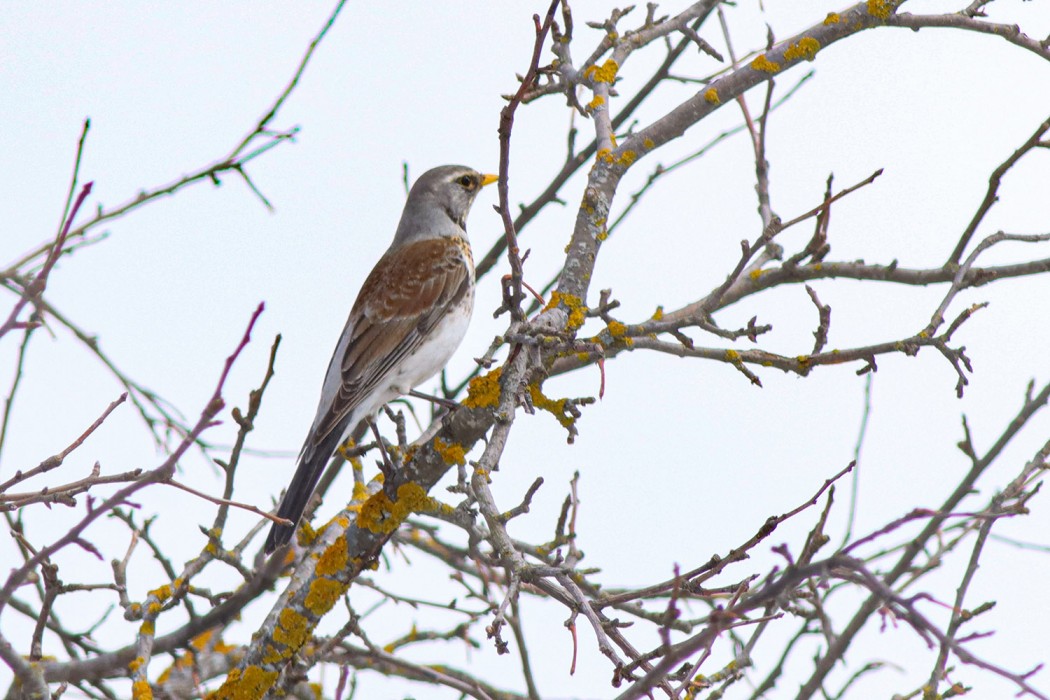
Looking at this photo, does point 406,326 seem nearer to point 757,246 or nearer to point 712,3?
point 712,3

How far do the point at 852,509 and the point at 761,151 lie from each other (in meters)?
→ 1.98

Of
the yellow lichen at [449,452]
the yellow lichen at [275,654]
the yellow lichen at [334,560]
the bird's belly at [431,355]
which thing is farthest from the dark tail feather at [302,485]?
the yellow lichen at [449,452]

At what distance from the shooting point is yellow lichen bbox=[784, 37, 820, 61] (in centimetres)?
488

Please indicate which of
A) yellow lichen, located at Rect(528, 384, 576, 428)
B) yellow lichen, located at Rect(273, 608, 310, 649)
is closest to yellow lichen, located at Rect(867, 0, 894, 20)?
yellow lichen, located at Rect(528, 384, 576, 428)

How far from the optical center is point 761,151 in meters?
5.72

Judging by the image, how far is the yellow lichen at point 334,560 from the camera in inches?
174

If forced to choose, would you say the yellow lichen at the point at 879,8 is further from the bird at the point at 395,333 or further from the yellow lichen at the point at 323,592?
the yellow lichen at the point at 323,592

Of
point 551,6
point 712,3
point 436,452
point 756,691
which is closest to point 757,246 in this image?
point 551,6

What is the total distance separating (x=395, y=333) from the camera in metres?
6.12

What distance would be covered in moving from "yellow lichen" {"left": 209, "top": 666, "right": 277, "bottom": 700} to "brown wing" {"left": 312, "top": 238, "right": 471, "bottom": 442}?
1294mm

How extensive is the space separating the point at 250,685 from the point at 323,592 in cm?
49

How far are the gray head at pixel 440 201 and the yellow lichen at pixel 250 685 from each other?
3.40 meters

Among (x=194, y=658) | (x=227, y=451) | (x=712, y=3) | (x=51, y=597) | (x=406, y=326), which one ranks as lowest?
(x=51, y=597)

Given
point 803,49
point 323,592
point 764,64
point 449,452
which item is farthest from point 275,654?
point 803,49
